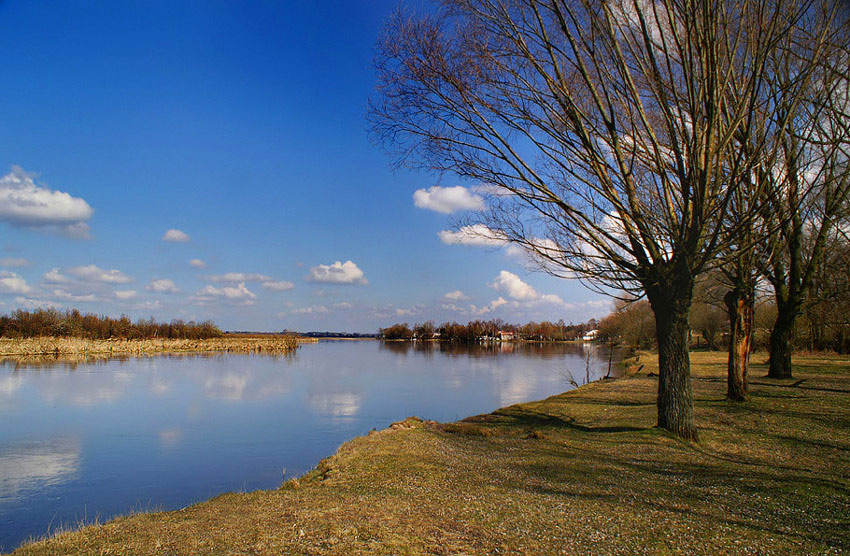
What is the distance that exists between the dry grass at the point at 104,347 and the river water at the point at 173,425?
480 inches

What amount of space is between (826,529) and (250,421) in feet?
49.7

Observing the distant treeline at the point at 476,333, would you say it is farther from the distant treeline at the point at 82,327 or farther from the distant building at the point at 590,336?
the distant treeline at the point at 82,327

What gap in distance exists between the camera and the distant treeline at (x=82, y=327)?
4966 cm

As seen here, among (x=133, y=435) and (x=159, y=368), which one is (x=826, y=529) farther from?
(x=159, y=368)

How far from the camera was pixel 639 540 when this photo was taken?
4.72m

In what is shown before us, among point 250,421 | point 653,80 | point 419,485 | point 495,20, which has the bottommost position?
point 250,421

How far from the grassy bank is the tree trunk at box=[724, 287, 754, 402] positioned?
199 centimetres

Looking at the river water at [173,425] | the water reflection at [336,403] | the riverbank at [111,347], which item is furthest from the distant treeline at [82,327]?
the water reflection at [336,403]

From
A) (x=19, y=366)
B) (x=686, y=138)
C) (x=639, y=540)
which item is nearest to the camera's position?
(x=639, y=540)

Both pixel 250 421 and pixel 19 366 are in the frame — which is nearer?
pixel 250 421

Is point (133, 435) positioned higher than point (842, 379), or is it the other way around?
point (842, 379)

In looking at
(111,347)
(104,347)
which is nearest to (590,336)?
(111,347)

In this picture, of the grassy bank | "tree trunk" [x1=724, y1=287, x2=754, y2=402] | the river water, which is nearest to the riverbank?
the river water

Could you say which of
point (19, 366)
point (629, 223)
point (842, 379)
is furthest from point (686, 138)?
point (19, 366)
